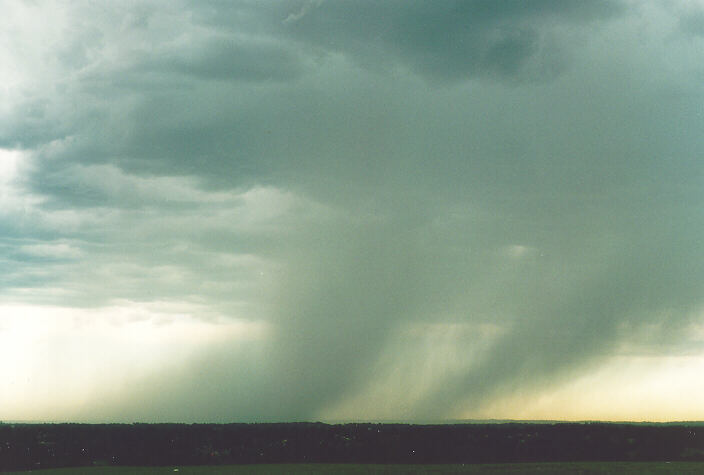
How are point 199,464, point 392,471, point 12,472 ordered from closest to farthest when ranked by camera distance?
point 392,471, point 12,472, point 199,464

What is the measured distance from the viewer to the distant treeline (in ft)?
208

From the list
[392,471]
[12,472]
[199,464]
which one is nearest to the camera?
[392,471]

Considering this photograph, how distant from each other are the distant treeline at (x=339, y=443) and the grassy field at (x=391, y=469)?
4.03 metres

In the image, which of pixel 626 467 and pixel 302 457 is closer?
pixel 626 467

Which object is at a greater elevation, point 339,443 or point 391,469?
point 339,443

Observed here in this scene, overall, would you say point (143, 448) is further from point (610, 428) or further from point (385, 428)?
point (610, 428)

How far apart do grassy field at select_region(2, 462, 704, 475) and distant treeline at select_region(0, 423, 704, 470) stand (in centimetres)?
403

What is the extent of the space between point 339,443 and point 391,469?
11150 millimetres

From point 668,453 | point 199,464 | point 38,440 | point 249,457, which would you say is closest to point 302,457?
point 249,457

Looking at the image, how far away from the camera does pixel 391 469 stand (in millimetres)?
55062

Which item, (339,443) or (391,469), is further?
(339,443)

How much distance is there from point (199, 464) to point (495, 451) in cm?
2436

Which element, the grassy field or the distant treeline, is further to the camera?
the distant treeline

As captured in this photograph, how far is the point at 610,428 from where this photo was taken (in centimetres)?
6719
